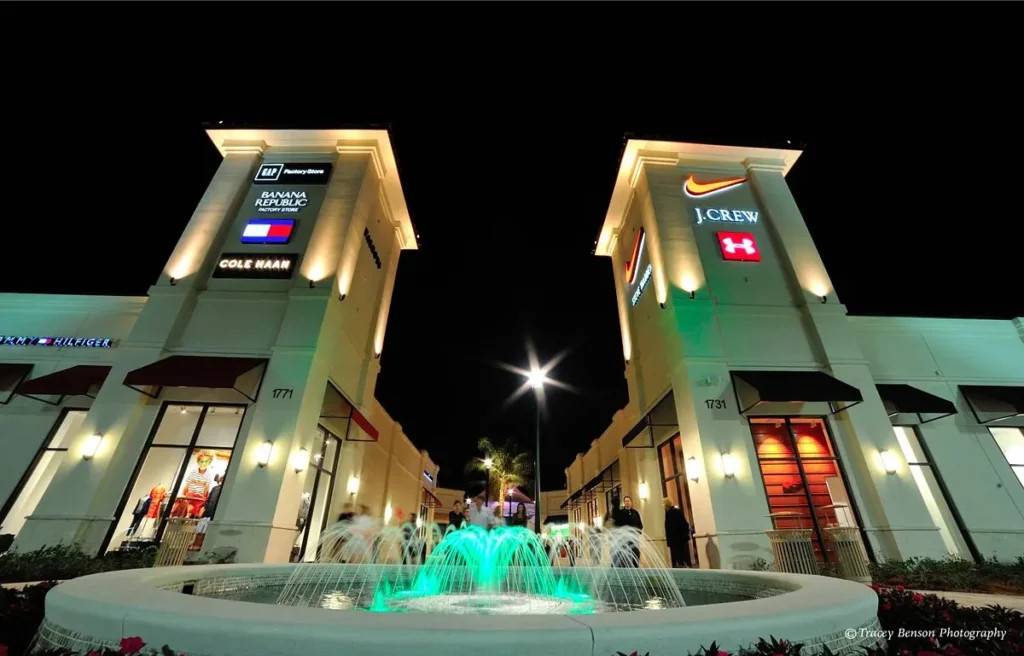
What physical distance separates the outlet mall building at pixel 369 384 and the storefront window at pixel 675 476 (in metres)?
0.09

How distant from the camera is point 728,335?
12555mm

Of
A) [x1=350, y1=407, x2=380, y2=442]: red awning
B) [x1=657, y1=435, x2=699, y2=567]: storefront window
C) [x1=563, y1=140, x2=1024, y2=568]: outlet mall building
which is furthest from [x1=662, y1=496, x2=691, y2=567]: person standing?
[x1=350, y1=407, x2=380, y2=442]: red awning

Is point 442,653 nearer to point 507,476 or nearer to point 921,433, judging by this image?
point 921,433

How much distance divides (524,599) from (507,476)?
111 feet

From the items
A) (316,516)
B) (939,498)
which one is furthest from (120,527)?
(939,498)

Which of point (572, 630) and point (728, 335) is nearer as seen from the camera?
point (572, 630)

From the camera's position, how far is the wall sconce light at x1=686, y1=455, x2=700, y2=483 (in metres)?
11.0

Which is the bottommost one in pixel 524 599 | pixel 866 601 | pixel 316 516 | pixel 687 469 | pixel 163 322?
pixel 524 599

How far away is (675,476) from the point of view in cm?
1379

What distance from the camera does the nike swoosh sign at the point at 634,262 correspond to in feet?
55.7

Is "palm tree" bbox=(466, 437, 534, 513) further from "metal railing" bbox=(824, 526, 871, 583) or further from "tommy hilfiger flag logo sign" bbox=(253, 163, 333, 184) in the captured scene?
"metal railing" bbox=(824, 526, 871, 583)

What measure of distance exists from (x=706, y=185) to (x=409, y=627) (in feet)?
56.8

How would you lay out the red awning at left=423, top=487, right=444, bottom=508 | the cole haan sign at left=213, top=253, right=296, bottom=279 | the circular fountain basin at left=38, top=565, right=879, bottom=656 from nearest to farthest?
the circular fountain basin at left=38, top=565, right=879, bottom=656, the cole haan sign at left=213, top=253, right=296, bottom=279, the red awning at left=423, top=487, right=444, bottom=508

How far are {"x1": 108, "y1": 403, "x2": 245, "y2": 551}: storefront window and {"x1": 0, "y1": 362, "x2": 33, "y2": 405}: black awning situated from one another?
5.32 m
